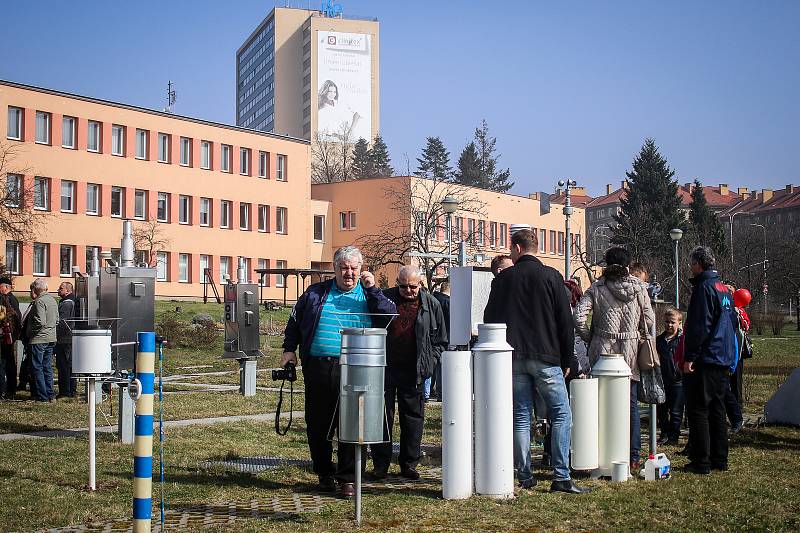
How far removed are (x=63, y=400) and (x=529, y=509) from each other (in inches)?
489

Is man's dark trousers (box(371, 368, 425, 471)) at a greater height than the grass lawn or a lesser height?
greater

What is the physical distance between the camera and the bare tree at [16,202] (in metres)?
46.4

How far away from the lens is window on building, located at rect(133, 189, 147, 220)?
6278 centimetres

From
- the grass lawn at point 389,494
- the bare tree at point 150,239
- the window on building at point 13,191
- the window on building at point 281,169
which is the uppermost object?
the window on building at point 281,169

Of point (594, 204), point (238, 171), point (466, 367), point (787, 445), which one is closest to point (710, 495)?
point (466, 367)

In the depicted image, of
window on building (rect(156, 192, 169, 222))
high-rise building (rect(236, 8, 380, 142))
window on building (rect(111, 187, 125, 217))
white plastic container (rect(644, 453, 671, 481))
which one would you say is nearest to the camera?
white plastic container (rect(644, 453, 671, 481))

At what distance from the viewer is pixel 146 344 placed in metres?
6.69

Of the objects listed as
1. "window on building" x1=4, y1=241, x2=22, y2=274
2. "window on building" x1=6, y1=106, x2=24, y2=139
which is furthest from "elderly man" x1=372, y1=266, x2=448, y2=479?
"window on building" x1=6, y1=106, x2=24, y2=139

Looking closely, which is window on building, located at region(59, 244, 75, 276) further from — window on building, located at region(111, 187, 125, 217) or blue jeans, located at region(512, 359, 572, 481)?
A: blue jeans, located at region(512, 359, 572, 481)

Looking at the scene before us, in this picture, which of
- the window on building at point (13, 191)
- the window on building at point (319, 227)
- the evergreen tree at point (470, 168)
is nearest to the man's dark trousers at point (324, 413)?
the window on building at point (13, 191)

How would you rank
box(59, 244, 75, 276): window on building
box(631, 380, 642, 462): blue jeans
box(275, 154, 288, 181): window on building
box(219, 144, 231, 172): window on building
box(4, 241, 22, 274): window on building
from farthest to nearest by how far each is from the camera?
1. box(275, 154, 288, 181): window on building
2. box(219, 144, 231, 172): window on building
3. box(59, 244, 75, 276): window on building
4. box(4, 241, 22, 274): window on building
5. box(631, 380, 642, 462): blue jeans

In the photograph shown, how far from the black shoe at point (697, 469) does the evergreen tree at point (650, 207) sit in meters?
70.0

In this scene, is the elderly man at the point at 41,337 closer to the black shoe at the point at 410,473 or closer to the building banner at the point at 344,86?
the black shoe at the point at 410,473

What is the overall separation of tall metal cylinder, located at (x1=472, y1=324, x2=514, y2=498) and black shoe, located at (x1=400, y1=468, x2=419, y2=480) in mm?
1272
